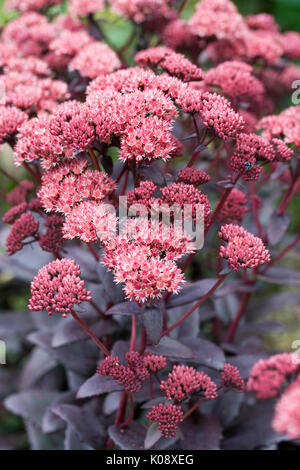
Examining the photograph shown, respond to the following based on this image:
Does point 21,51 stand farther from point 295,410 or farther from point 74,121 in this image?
point 295,410

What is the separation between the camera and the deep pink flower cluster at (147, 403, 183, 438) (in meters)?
1.01

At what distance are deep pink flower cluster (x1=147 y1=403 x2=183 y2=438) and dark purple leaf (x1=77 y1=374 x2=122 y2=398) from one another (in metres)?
0.14

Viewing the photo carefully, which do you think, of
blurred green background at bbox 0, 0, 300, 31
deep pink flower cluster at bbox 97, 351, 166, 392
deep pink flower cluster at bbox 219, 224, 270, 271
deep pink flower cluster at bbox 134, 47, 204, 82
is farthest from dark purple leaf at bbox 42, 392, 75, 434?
blurred green background at bbox 0, 0, 300, 31

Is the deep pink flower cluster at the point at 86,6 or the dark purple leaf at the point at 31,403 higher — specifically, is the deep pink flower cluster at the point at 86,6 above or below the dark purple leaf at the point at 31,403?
above

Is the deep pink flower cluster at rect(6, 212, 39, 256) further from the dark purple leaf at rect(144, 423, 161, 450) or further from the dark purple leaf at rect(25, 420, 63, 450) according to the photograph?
the dark purple leaf at rect(25, 420, 63, 450)

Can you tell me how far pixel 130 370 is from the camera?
1.03m

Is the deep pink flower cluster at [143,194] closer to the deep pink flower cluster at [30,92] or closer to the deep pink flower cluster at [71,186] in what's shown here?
the deep pink flower cluster at [71,186]

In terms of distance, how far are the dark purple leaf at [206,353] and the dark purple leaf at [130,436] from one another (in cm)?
23

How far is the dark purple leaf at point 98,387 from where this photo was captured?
114 centimetres

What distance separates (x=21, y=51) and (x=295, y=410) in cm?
155

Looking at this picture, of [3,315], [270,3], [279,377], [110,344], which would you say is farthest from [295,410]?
[270,3]

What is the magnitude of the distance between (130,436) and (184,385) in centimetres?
32

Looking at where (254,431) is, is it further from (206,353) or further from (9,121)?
(9,121)

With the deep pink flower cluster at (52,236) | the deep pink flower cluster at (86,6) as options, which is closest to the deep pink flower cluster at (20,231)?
the deep pink flower cluster at (52,236)
